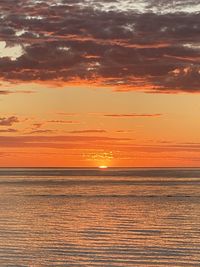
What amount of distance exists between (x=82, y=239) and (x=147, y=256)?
823 cm

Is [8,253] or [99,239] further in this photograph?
[99,239]

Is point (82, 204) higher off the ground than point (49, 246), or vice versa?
point (82, 204)

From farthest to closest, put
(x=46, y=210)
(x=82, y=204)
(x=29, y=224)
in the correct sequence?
(x=82, y=204)
(x=46, y=210)
(x=29, y=224)

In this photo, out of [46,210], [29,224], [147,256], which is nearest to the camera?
[147,256]

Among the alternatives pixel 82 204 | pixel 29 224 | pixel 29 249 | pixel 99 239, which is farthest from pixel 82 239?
pixel 82 204

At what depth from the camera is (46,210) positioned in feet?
236

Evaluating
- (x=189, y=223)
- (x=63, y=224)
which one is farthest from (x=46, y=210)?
(x=189, y=223)

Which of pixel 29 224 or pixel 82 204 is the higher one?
pixel 82 204

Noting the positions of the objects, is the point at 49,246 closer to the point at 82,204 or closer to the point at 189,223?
the point at 189,223

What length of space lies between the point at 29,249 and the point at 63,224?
52.5 feet

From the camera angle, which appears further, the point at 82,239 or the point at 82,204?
the point at 82,204

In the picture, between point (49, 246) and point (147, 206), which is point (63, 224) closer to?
point (49, 246)

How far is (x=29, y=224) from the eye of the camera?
2202 inches

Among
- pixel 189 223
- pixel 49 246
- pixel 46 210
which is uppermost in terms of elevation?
pixel 46 210
